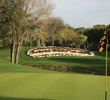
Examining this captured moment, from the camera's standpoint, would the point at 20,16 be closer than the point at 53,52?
Yes

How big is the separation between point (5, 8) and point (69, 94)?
103ft

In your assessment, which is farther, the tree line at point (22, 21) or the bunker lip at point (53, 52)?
the bunker lip at point (53, 52)

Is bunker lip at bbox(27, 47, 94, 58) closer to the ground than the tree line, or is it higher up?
closer to the ground

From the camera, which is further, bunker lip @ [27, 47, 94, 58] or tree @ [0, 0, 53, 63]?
bunker lip @ [27, 47, 94, 58]

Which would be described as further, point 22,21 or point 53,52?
point 53,52

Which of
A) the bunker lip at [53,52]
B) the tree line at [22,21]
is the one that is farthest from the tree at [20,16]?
the bunker lip at [53,52]

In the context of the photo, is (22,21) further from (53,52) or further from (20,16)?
(53,52)

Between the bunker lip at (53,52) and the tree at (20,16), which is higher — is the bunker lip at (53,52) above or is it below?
below

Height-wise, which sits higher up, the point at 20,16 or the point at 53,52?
the point at 20,16

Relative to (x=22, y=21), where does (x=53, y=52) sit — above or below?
below

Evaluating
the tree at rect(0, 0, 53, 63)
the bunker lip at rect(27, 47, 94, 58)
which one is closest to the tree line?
the tree at rect(0, 0, 53, 63)

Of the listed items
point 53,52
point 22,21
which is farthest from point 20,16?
point 53,52

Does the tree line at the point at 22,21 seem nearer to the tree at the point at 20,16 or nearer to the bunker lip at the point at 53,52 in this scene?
the tree at the point at 20,16

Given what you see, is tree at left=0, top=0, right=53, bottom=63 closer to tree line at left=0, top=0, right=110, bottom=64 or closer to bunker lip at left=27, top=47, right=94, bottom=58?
tree line at left=0, top=0, right=110, bottom=64
